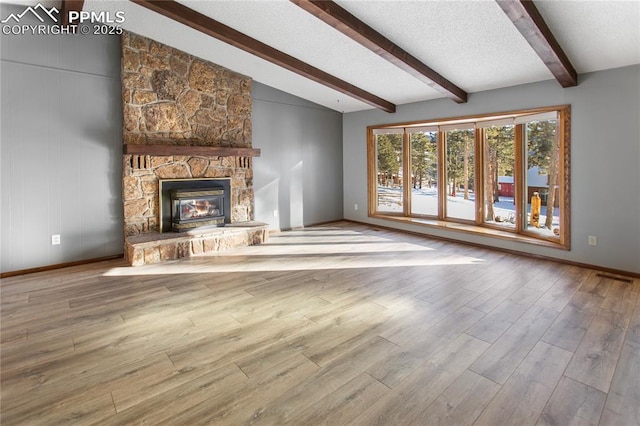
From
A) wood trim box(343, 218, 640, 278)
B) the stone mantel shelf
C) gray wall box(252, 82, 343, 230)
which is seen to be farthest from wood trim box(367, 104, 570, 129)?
the stone mantel shelf

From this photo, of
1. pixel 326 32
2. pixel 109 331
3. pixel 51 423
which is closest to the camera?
pixel 51 423

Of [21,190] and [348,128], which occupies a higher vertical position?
[348,128]

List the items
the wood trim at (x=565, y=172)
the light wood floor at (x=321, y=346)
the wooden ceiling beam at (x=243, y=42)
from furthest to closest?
1. the wood trim at (x=565, y=172)
2. the wooden ceiling beam at (x=243, y=42)
3. the light wood floor at (x=321, y=346)

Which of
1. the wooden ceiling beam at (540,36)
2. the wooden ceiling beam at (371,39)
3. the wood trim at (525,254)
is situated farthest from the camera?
the wood trim at (525,254)

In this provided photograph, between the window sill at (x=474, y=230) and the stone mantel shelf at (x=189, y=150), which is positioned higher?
the stone mantel shelf at (x=189, y=150)

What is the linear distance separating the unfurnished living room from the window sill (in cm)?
5

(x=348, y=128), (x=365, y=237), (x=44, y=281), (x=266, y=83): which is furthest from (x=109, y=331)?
(x=348, y=128)

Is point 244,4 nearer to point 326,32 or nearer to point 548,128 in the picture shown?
point 326,32

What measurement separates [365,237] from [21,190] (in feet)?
16.0

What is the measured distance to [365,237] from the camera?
248 inches

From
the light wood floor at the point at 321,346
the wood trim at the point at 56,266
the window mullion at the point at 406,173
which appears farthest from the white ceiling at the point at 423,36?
the wood trim at the point at 56,266

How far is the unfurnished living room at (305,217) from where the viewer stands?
2.13 meters

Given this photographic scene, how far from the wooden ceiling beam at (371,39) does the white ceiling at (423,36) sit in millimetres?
70

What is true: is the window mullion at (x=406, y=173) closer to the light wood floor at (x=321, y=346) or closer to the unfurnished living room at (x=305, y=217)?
the unfurnished living room at (x=305, y=217)
